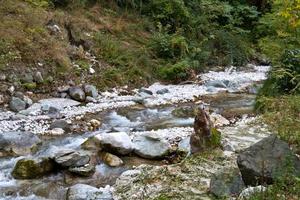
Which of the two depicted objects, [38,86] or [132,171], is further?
[38,86]

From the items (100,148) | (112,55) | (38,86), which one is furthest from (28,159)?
(112,55)

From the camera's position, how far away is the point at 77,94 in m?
10.1

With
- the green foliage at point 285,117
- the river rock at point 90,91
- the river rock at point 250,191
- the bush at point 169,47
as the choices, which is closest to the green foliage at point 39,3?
the river rock at point 90,91

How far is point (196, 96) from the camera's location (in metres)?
10.9

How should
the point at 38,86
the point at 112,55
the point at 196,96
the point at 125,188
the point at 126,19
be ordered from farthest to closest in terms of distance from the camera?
the point at 126,19, the point at 112,55, the point at 196,96, the point at 38,86, the point at 125,188

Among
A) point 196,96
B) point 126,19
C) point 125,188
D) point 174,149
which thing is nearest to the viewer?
point 125,188

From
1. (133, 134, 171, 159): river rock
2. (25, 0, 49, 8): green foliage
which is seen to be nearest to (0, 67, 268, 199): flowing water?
(133, 134, 171, 159): river rock

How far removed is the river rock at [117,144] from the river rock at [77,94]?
11.4 feet

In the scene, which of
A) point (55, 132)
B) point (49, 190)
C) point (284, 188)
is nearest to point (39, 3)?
point (55, 132)

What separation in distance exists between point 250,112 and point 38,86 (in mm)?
4708

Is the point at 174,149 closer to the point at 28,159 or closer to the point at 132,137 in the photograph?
the point at 132,137

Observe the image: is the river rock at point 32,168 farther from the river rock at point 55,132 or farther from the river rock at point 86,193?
the river rock at point 55,132

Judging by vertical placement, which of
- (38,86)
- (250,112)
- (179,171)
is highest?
(179,171)

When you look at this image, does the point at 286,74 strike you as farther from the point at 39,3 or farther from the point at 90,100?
the point at 39,3
